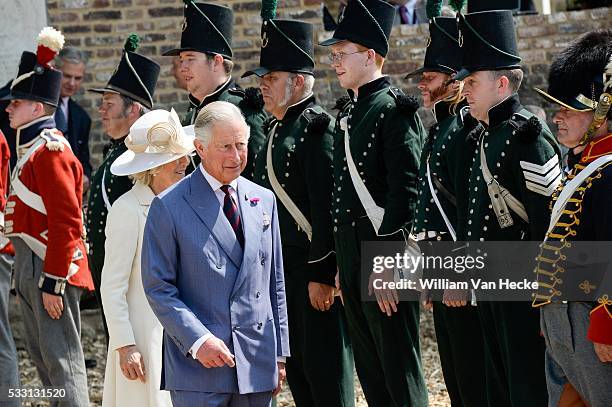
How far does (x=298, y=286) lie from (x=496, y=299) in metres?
1.38

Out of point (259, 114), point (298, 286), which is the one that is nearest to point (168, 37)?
point (259, 114)

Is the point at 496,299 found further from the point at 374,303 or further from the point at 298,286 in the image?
the point at 298,286

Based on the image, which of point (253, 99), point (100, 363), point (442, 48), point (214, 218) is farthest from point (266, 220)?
point (100, 363)

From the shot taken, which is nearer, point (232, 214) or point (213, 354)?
point (213, 354)

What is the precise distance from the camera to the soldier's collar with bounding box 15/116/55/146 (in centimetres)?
755

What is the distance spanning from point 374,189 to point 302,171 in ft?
2.02

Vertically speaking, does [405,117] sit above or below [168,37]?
below

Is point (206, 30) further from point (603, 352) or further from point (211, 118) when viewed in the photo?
point (603, 352)

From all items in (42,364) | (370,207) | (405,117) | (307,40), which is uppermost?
(307,40)

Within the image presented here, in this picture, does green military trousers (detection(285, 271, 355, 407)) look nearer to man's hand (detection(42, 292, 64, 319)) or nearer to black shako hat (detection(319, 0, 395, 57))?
black shako hat (detection(319, 0, 395, 57))

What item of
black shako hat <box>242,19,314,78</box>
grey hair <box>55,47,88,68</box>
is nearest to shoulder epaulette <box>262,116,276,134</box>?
black shako hat <box>242,19,314,78</box>

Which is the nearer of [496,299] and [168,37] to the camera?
[496,299]

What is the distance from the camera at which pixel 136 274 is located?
5.59m

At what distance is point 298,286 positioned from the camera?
6.75 meters
